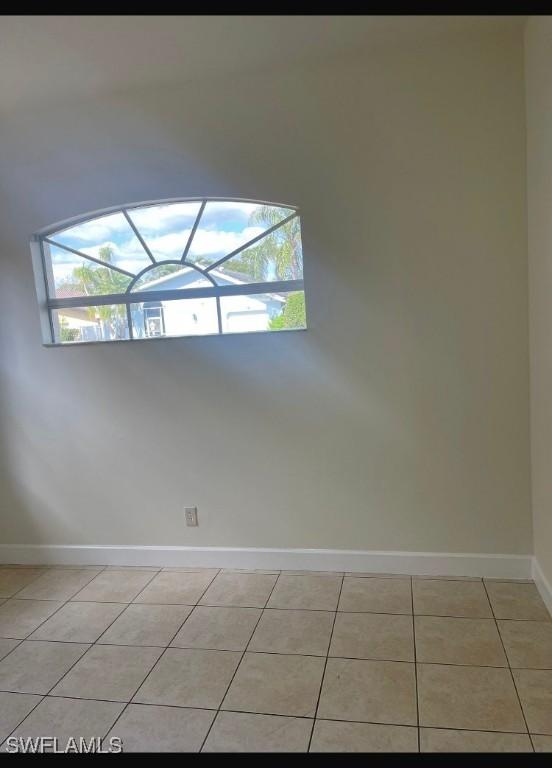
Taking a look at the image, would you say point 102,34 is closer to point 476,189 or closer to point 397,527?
point 476,189

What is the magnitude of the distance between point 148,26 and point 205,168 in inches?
27.6

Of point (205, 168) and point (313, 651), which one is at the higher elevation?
point (205, 168)

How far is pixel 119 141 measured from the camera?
9.05 feet

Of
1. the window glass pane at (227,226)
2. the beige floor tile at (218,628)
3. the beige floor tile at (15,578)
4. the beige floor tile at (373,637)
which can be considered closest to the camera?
the beige floor tile at (373,637)

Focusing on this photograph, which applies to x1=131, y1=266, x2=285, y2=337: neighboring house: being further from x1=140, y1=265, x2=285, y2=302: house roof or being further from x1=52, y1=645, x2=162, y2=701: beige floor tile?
x1=52, y1=645, x2=162, y2=701: beige floor tile

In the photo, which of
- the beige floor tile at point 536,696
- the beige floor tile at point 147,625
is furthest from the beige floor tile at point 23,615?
the beige floor tile at point 536,696

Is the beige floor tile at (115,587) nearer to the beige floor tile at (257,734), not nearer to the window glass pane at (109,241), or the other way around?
the beige floor tile at (257,734)

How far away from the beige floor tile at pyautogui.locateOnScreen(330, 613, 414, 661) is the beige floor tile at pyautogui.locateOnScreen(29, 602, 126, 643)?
107cm

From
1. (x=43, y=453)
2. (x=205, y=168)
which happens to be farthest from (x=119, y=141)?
(x=43, y=453)

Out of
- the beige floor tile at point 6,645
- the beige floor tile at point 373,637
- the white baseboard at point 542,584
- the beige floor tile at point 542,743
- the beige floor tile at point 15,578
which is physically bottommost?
the beige floor tile at point 542,743

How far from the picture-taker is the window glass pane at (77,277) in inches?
116

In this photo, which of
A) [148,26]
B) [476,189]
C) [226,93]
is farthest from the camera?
[226,93]

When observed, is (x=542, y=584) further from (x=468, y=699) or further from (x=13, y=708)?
(x=13, y=708)

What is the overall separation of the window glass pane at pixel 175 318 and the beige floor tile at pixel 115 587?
1317 mm
